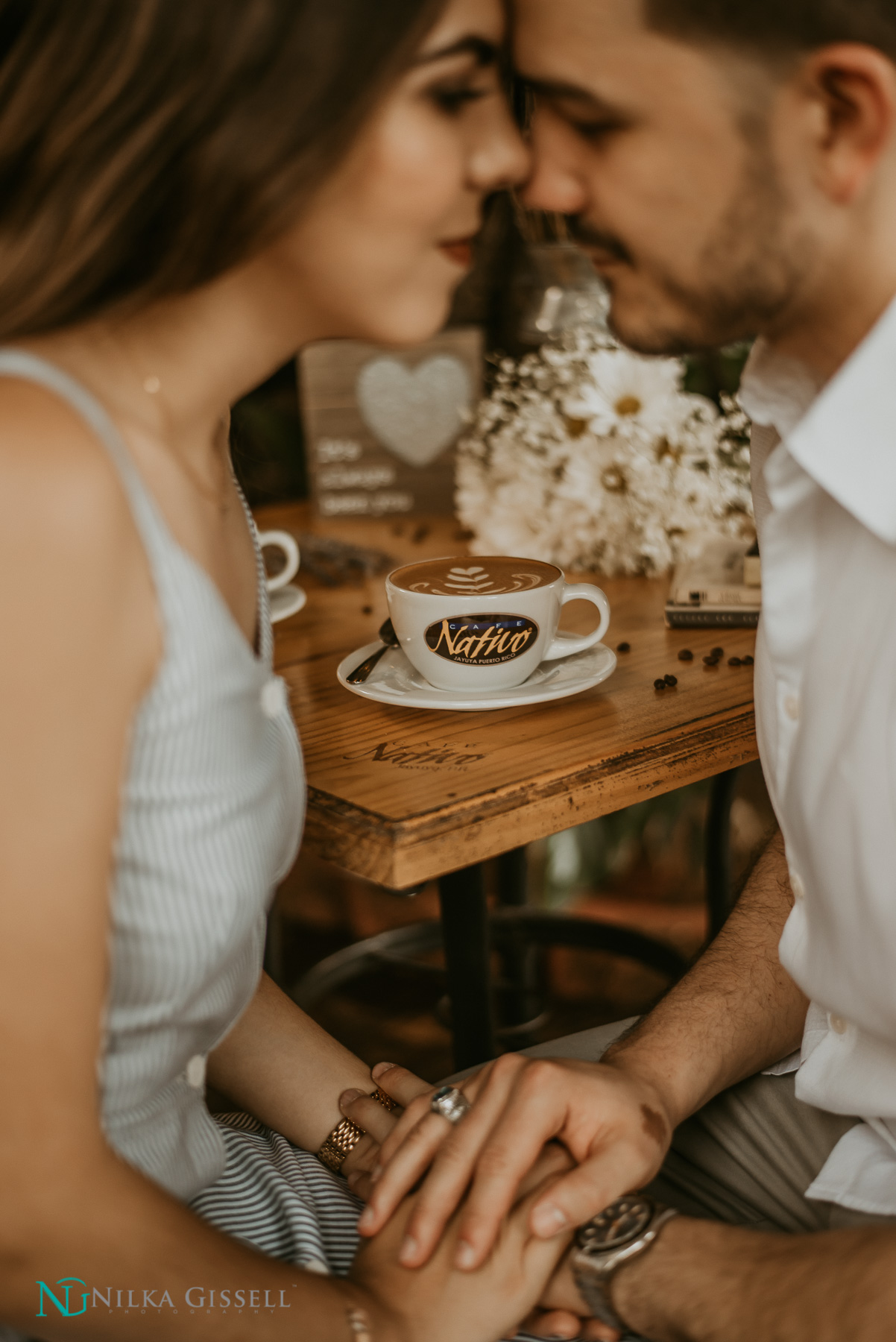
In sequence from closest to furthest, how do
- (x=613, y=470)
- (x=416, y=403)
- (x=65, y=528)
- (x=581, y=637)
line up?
(x=65, y=528), (x=581, y=637), (x=613, y=470), (x=416, y=403)

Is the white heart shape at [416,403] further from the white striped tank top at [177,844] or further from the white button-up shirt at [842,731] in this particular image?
the white striped tank top at [177,844]

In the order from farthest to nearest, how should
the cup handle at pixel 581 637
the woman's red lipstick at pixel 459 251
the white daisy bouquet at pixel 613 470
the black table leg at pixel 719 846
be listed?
the black table leg at pixel 719 846 < the white daisy bouquet at pixel 613 470 < the cup handle at pixel 581 637 < the woman's red lipstick at pixel 459 251

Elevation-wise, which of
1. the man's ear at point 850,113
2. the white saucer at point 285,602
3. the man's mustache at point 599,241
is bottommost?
the white saucer at point 285,602

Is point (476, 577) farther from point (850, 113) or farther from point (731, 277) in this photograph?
point (850, 113)

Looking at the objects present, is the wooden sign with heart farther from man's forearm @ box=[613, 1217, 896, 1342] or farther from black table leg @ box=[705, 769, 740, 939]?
man's forearm @ box=[613, 1217, 896, 1342]

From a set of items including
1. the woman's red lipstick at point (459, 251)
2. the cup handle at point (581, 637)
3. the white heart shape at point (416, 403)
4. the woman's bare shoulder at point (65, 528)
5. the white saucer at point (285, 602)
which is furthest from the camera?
the white heart shape at point (416, 403)

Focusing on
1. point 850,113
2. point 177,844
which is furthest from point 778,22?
point 177,844

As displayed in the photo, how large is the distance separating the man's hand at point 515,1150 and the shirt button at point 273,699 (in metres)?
0.33

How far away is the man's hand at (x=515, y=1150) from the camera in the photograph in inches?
34.4

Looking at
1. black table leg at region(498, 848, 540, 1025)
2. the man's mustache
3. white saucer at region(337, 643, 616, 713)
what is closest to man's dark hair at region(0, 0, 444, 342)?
the man's mustache

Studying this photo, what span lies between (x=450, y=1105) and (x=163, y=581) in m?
0.49

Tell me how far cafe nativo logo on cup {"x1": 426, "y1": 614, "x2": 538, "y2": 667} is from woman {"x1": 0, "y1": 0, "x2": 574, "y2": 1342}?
264 mm

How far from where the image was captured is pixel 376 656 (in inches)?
53.2

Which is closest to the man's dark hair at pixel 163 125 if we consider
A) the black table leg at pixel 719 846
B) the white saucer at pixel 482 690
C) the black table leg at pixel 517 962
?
the white saucer at pixel 482 690
